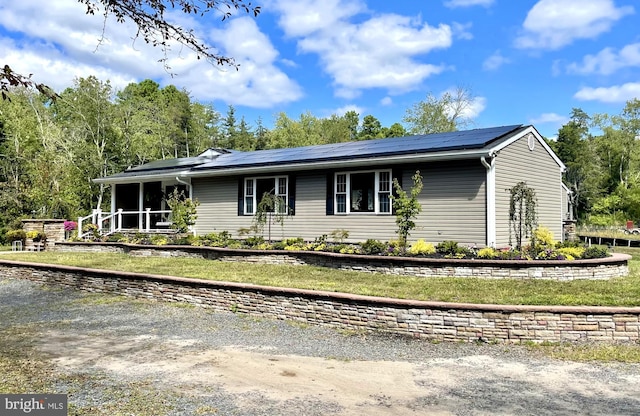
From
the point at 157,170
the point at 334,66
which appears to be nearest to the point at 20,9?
the point at 157,170

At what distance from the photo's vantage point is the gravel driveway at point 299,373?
4.05m

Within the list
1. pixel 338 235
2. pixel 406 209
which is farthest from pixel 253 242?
pixel 406 209

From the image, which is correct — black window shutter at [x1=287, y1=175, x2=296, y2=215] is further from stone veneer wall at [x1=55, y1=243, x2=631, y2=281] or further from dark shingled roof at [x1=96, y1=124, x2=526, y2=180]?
stone veneer wall at [x1=55, y1=243, x2=631, y2=281]

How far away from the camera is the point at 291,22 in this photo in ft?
25.4

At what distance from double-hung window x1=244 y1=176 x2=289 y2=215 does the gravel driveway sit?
7915mm

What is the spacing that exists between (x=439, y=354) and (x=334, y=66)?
28.2 metres

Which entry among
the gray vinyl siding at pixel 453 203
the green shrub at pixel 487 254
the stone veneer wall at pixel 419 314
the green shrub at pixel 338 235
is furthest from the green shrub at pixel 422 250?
the stone veneer wall at pixel 419 314

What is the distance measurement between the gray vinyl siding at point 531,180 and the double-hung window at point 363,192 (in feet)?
9.44

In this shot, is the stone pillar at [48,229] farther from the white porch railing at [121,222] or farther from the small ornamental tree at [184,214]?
the small ornamental tree at [184,214]

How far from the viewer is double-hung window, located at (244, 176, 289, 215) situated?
15.3m

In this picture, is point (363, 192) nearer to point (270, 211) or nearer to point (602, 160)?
point (270, 211)

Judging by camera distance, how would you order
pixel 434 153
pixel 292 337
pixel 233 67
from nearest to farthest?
pixel 233 67, pixel 292 337, pixel 434 153

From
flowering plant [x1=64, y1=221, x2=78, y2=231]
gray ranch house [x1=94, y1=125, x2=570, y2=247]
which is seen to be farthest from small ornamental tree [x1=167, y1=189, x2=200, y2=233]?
flowering plant [x1=64, y1=221, x2=78, y2=231]

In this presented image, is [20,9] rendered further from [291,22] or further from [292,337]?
[292,337]
